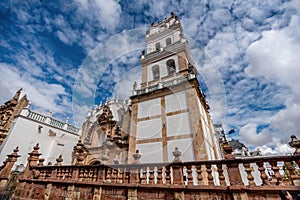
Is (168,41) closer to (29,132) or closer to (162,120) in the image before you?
(162,120)

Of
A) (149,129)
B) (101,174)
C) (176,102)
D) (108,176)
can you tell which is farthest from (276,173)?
(149,129)

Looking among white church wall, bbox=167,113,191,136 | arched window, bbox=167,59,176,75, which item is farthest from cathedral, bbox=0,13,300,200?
arched window, bbox=167,59,176,75

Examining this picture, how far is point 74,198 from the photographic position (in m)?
5.44

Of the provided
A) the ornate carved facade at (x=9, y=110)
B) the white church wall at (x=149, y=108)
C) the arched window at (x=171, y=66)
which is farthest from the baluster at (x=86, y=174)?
the ornate carved facade at (x=9, y=110)

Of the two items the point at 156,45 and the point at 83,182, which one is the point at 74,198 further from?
the point at 156,45

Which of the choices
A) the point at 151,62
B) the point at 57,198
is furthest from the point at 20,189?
the point at 151,62

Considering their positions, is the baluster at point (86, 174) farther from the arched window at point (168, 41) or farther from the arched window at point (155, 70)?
the arched window at point (168, 41)

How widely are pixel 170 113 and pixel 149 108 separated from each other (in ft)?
6.70

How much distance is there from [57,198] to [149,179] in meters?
4.11

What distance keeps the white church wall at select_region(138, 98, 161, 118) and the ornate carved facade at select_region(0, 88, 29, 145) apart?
12.6 m

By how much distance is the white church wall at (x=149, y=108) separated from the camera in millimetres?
11771

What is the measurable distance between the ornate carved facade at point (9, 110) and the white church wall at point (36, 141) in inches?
32.2

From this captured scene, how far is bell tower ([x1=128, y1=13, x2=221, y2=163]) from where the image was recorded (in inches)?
372

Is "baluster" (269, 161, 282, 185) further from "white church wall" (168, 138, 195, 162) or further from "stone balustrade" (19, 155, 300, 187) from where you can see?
"white church wall" (168, 138, 195, 162)
